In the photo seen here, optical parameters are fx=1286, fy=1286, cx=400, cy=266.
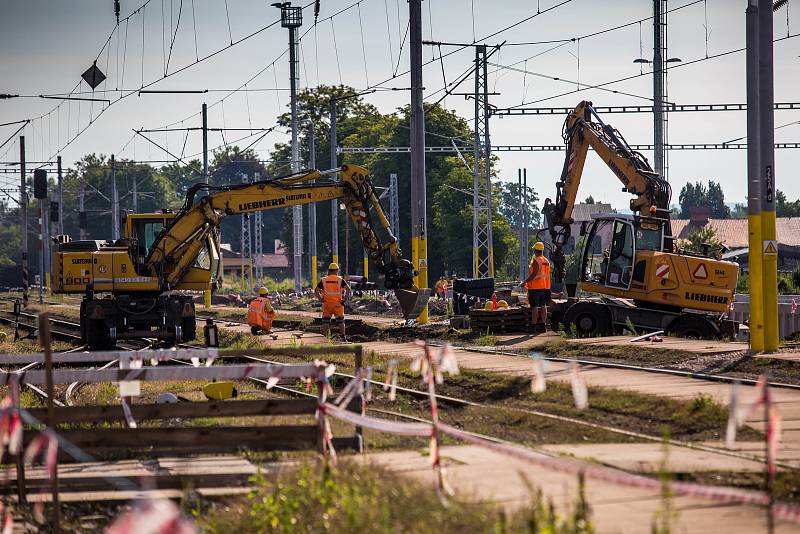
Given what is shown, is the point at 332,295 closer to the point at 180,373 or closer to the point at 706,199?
the point at 180,373

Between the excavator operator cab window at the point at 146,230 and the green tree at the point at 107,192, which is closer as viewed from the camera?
the excavator operator cab window at the point at 146,230

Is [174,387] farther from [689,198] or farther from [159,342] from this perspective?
[689,198]

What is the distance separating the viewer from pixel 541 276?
92.0 feet

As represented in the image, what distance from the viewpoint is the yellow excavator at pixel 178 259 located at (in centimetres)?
2995

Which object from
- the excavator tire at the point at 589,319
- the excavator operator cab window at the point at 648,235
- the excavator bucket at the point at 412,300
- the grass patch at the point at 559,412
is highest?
the excavator operator cab window at the point at 648,235

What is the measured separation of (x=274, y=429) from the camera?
11.8 m

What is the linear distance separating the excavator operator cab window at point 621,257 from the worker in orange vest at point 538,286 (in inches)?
57.8

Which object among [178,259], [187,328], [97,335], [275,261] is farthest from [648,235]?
[275,261]

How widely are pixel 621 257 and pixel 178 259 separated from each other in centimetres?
1057

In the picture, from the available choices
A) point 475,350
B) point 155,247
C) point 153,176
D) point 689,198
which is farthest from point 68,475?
point 689,198

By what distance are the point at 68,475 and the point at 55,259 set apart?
21.6 metres

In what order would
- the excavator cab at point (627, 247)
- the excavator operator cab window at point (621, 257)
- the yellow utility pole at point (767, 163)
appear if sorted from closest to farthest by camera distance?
the yellow utility pole at point (767, 163) → the excavator cab at point (627, 247) → the excavator operator cab window at point (621, 257)

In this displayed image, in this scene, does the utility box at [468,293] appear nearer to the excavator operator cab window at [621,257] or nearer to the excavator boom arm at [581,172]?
the excavator boom arm at [581,172]

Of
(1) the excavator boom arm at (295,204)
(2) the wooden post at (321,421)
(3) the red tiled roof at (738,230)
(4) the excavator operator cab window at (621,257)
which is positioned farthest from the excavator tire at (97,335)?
(3) the red tiled roof at (738,230)
